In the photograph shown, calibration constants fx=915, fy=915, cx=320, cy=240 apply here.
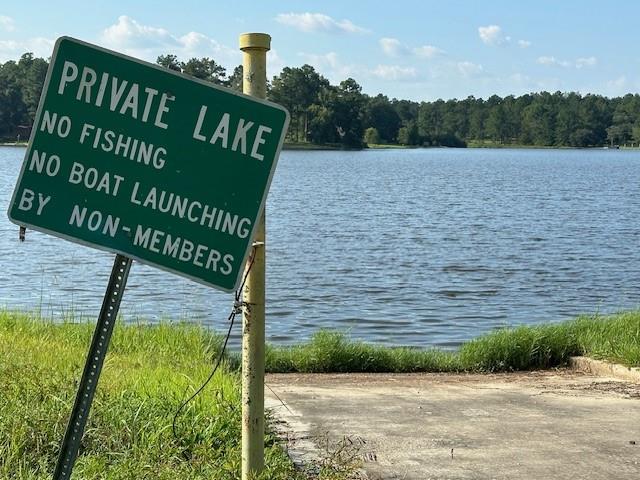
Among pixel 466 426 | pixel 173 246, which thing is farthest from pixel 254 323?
pixel 466 426

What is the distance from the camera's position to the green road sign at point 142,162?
268 centimetres

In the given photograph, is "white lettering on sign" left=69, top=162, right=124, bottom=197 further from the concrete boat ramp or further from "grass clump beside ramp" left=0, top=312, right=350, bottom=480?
the concrete boat ramp

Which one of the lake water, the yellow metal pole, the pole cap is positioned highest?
the pole cap

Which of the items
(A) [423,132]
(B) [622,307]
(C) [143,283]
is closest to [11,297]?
(C) [143,283]

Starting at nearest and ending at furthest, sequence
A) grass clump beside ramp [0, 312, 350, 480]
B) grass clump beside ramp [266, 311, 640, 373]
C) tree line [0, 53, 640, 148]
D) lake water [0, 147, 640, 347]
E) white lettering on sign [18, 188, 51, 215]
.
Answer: white lettering on sign [18, 188, 51, 215], grass clump beside ramp [0, 312, 350, 480], grass clump beside ramp [266, 311, 640, 373], lake water [0, 147, 640, 347], tree line [0, 53, 640, 148]

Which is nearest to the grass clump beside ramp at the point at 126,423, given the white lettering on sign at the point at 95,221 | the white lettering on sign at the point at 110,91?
the white lettering on sign at the point at 95,221

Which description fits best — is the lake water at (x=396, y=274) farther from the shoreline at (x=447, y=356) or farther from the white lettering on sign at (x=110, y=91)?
the white lettering on sign at (x=110, y=91)

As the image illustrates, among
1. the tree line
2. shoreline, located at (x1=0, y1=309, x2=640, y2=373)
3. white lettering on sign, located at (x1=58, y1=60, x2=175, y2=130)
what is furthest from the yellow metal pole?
the tree line

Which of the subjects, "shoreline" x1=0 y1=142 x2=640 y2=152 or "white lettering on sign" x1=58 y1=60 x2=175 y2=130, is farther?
"shoreline" x1=0 y1=142 x2=640 y2=152

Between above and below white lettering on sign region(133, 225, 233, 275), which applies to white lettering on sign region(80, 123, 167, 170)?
above

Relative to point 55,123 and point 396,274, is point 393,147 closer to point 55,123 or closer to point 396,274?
point 396,274

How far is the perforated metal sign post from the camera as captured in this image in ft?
8.79

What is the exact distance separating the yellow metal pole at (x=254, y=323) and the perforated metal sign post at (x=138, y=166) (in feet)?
2.52

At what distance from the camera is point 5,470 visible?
3.95 m
